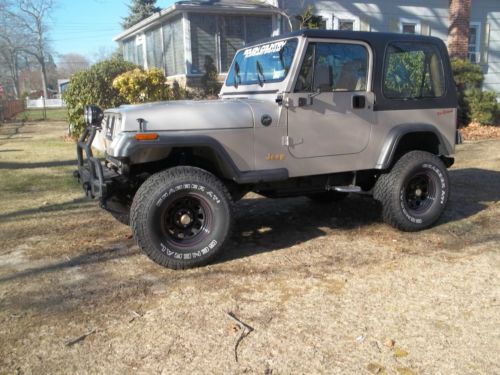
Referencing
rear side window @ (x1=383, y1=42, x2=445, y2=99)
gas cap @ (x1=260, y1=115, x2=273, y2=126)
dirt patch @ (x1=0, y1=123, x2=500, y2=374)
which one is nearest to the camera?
dirt patch @ (x1=0, y1=123, x2=500, y2=374)

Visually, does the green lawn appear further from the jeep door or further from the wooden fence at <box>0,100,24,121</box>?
the jeep door

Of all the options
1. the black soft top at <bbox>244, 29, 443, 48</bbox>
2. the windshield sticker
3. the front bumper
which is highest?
the black soft top at <bbox>244, 29, 443, 48</bbox>

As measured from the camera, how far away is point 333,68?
15.0 feet

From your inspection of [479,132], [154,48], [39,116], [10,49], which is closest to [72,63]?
[10,49]

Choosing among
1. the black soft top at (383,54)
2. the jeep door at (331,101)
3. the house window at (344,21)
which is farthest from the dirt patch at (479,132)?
the jeep door at (331,101)

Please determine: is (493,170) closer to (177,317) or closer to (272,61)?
(272,61)

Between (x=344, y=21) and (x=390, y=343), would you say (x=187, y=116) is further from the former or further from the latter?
(x=344, y=21)

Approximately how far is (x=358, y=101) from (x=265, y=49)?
1098mm

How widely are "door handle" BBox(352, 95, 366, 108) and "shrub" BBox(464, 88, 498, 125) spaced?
10700mm

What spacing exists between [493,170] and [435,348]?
613cm

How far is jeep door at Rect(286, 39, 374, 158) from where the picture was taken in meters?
4.41

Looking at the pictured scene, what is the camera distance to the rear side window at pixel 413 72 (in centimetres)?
491

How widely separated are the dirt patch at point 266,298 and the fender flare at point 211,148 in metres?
0.74

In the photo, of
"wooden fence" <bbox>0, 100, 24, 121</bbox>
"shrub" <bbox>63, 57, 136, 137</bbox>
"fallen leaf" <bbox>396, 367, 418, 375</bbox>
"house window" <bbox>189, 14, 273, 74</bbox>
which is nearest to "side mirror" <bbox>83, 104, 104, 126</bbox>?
"fallen leaf" <bbox>396, 367, 418, 375</bbox>
